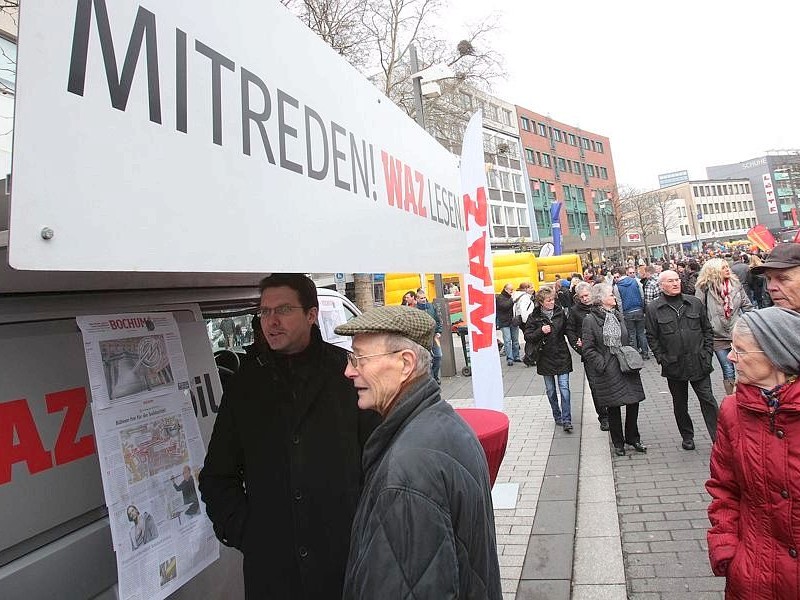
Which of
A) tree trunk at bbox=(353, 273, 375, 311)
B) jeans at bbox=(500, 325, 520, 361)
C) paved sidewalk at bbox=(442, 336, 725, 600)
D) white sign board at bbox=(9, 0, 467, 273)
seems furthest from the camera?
tree trunk at bbox=(353, 273, 375, 311)

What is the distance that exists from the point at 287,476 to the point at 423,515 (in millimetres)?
777

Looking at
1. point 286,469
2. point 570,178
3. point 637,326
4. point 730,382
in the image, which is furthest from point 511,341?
point 570,178

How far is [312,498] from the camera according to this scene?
1.95 m

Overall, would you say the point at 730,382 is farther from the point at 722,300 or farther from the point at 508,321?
the point at 508,321

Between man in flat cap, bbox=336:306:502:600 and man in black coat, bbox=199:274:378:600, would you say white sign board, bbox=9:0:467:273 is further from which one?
man in black coat, bbox=199:274:378:600

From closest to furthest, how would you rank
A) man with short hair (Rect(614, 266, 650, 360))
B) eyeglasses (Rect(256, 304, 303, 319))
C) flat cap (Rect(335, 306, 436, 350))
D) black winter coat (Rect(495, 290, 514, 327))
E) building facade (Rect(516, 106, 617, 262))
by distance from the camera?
flat cap (Rect(335, 306, 436, 350)) → eyeglasses (Rect(256, 304, 303, 319)) → man with short hair (Rect(614, 266, 650, 360)) → black winter coat (Rect(495, 290, 514, 327)) → building facade (Rect(516, 106, 617, 262))

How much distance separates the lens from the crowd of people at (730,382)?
1994 mm

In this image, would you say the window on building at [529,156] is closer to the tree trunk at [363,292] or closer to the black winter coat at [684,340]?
the tree trunk at [363,292]

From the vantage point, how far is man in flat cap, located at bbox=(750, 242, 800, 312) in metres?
4.00

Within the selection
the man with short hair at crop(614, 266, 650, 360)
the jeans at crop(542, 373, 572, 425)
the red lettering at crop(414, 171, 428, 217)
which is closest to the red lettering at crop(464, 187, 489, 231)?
the red lettering at crop(414, 171, 428, 217)

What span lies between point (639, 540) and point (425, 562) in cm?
330

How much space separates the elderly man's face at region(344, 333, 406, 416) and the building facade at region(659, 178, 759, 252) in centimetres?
10229

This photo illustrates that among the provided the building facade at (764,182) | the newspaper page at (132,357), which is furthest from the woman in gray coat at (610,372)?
the building facade at (764,182)

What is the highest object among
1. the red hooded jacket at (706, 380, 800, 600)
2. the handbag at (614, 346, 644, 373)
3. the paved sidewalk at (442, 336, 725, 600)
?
the handbag at (614, 346, 644, 373)
